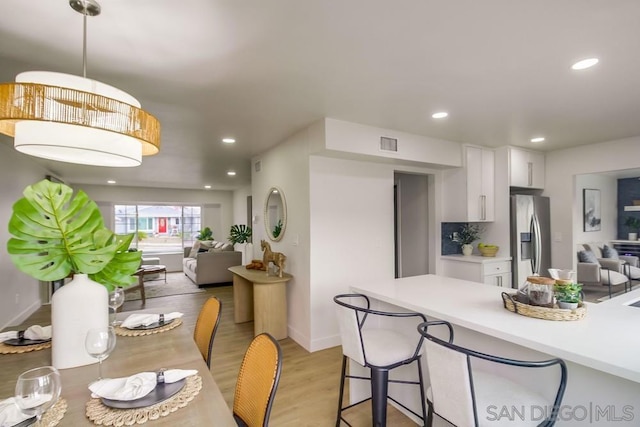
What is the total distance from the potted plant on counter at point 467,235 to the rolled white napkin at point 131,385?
14.3ft

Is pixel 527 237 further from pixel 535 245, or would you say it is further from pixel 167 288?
pixel 167 288

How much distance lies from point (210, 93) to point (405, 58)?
5.05ft

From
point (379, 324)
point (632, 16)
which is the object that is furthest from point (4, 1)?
point (632, 16)

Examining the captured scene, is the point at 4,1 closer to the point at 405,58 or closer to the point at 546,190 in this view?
the point at 405,58

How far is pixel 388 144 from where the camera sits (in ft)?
11.6

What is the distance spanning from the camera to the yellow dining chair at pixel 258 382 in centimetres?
114

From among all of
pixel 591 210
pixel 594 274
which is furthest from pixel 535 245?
pixel 591 210

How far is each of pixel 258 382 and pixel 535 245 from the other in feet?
14.8

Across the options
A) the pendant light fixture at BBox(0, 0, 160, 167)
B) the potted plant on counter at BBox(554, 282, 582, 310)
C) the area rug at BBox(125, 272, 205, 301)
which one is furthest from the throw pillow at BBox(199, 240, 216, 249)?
the potted plant on counter at BBox(554, 282, 582, 310)

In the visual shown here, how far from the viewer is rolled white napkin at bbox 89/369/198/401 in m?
1.08

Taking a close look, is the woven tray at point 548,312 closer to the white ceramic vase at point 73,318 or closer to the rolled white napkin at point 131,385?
the rolled white napkin at point 131,385

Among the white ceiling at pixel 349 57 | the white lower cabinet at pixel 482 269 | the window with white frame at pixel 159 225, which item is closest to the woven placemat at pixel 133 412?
the white ceiling at pixel 349 57

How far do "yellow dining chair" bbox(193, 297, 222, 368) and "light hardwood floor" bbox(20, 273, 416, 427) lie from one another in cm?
13

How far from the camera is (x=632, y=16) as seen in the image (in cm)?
160
